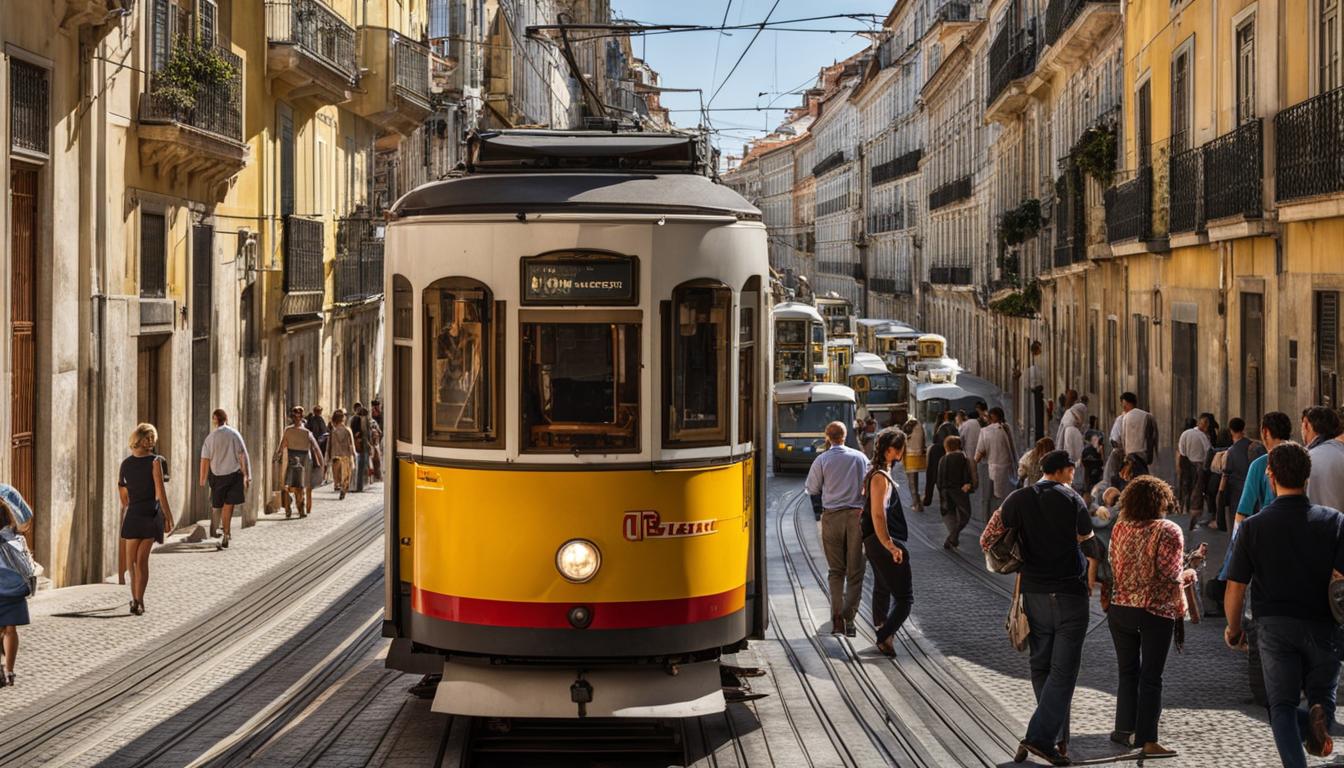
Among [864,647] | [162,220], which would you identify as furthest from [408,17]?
[864,647]

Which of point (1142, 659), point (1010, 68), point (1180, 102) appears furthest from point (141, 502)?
point (1010, 68)

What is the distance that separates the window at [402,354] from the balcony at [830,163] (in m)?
99.7

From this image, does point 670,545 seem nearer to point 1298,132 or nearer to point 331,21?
point 1298,132

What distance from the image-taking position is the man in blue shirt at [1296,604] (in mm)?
A: 8039

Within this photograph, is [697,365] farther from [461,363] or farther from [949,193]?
[949,193]

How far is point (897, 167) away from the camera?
8544 cm

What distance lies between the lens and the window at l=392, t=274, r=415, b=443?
9773 mm

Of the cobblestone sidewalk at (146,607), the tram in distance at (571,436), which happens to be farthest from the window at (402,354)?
the cobblestone sidewalk at (146,607)

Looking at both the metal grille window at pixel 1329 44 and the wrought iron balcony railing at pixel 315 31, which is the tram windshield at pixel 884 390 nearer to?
the wrought iron balcony railing at pixel 315 31

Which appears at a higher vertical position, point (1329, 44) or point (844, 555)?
point (1329, 44)

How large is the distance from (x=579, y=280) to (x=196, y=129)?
12751 mm

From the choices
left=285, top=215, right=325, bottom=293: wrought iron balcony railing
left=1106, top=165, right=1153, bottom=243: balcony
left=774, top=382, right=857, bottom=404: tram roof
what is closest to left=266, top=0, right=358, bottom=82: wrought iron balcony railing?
left=285, top=215, right=325, bottom=293: wrought iron balcony railing

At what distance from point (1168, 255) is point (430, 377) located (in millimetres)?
18406

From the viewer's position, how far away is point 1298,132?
55.4 feet
